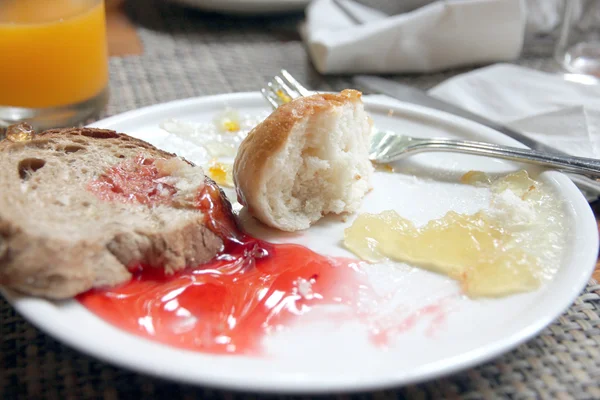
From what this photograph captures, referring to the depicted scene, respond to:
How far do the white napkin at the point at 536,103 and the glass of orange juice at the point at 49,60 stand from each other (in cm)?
160

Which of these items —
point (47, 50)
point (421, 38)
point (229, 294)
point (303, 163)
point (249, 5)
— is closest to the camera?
point (229, 294)

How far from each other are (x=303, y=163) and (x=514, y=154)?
0.75 meters

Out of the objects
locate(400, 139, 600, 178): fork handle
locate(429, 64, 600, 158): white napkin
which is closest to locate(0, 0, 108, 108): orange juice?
locate(400, 139, 600, 178): fork handle

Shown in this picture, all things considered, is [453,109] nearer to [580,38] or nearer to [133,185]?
[133,185]

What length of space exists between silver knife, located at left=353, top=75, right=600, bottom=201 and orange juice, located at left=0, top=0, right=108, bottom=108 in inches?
50.6

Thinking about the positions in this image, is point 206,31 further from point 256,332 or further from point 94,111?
point 256,332

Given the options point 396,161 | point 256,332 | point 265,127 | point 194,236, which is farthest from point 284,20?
point 256,332

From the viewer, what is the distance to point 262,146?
1822 mm

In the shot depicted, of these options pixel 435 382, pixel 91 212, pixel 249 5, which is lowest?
pixel 249 5

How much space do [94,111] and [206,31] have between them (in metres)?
1.30

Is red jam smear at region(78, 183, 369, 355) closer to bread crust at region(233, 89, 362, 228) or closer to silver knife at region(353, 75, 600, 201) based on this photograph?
bread crust at region(233, 89, 362, 228)

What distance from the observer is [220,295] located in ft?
5.10

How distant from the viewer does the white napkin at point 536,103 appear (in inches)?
96.7

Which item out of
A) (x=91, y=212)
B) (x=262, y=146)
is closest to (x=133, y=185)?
(x=91, y=212)
